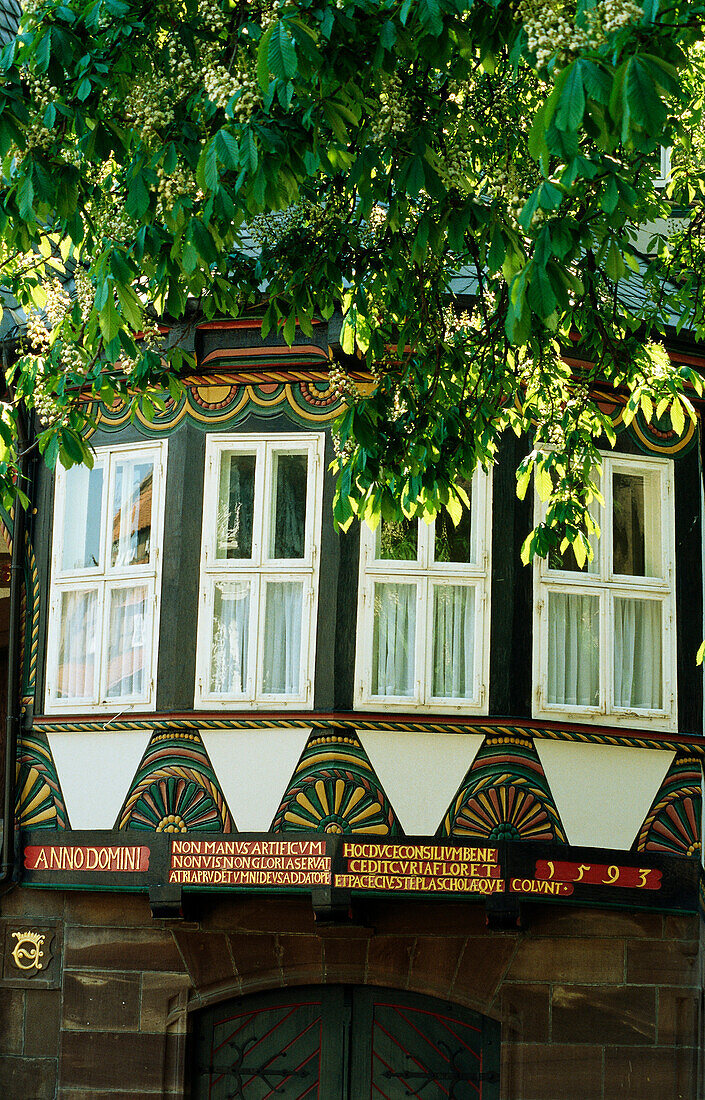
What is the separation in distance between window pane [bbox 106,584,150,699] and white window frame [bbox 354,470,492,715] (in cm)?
155

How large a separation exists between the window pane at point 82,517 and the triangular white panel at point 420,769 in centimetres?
250

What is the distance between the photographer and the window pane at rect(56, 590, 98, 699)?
37.3 feet

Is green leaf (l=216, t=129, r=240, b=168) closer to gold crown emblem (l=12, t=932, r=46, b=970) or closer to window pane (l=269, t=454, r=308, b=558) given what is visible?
window pane (l=269, t=454, r=308, b=558)

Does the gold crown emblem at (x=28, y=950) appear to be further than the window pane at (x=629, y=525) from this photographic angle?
No

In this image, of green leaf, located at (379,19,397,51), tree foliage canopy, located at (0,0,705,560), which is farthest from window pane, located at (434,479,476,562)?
green leaf, located at (379,19,397,51)

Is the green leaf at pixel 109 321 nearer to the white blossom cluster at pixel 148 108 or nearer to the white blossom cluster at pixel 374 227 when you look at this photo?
the white blossom cluster at pixel 148 108

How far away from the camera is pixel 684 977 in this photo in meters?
10.7

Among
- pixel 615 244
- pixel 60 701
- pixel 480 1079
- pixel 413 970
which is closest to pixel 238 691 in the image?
pixel 60 701

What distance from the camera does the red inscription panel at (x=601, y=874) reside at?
10438 millimetres

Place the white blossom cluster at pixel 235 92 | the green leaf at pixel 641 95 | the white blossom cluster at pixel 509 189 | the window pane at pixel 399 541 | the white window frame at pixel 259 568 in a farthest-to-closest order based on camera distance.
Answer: the window pane at pixel 399 541
the white window frame at pixel 259 568
the white blossom cluster at pixel 509 189
the white blossom cluster at pixel 235 92
the green leaf at pixel 641 95

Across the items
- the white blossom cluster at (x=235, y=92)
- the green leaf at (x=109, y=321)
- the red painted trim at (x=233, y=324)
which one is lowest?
the green leaf at (x=109, y=321)

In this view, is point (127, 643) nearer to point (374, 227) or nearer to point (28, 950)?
point (28, 950)

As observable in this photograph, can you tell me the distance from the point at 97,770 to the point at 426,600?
256cm

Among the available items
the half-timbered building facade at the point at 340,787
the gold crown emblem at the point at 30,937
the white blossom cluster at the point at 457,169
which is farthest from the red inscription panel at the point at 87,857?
the white blossom cluster at the point at 457,169
